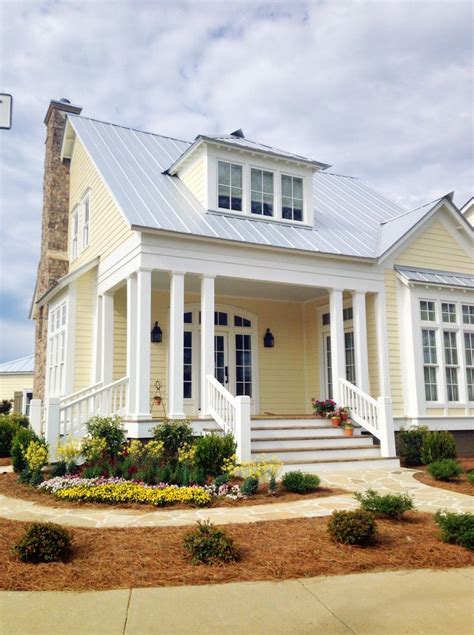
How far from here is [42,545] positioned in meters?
5.01

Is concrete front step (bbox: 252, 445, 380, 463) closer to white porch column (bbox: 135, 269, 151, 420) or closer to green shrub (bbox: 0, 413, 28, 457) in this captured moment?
white porch column (bbox: 135, 269, 151, 420)

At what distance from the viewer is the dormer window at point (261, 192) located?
45.6ft

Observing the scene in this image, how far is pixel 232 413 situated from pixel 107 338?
442 cm

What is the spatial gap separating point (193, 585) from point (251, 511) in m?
2.84

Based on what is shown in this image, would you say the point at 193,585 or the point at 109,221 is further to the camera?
the point at 109,221

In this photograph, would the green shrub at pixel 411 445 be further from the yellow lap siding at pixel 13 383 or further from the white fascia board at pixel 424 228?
the yellow lap siding at pixel 13 383

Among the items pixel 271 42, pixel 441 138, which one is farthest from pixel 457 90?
pixel 271 42

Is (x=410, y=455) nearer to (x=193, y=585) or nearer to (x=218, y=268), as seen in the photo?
(x=218, y=268)

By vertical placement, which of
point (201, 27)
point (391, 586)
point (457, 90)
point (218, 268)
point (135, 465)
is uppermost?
point (457, 90)

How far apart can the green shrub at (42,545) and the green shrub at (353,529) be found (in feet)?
8.56

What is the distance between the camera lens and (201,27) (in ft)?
23.7

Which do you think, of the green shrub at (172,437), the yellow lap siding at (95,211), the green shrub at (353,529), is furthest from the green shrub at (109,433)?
the green shrub at (353,529)

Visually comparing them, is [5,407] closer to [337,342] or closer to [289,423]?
[289,423]

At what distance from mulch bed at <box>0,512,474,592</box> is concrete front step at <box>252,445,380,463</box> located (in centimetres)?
416
